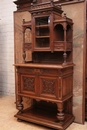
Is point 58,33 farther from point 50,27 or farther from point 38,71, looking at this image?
point 38,71

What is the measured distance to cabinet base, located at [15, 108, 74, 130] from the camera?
2563mm

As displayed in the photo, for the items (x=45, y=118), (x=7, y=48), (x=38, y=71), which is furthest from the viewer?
(x=7, y=48)

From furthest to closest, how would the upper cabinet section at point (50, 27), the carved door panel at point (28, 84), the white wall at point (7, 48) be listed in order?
the white wall at point (7, 48) → the carved door panel at point (28, 84) → the upper cabinet section at point (50, 27)

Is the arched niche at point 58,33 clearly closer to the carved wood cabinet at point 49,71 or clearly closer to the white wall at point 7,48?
the carved wood cabinet at point 49,71

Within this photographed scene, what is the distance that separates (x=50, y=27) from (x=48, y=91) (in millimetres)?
1034

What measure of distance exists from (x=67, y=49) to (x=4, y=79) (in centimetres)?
248

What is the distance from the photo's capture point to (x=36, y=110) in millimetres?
3135

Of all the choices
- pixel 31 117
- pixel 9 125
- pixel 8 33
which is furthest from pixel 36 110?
pixel 8 33

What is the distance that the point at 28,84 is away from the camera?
2.80 meters

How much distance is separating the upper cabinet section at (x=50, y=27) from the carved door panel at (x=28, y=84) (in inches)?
19.8

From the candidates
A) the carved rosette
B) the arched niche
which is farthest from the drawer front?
the arched niche

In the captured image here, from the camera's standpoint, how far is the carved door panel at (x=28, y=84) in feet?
8.96

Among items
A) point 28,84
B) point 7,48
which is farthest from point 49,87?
point 7,48

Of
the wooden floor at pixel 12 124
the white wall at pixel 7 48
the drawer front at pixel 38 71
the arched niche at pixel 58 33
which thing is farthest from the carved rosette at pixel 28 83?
the white wall at pixel 7 48
